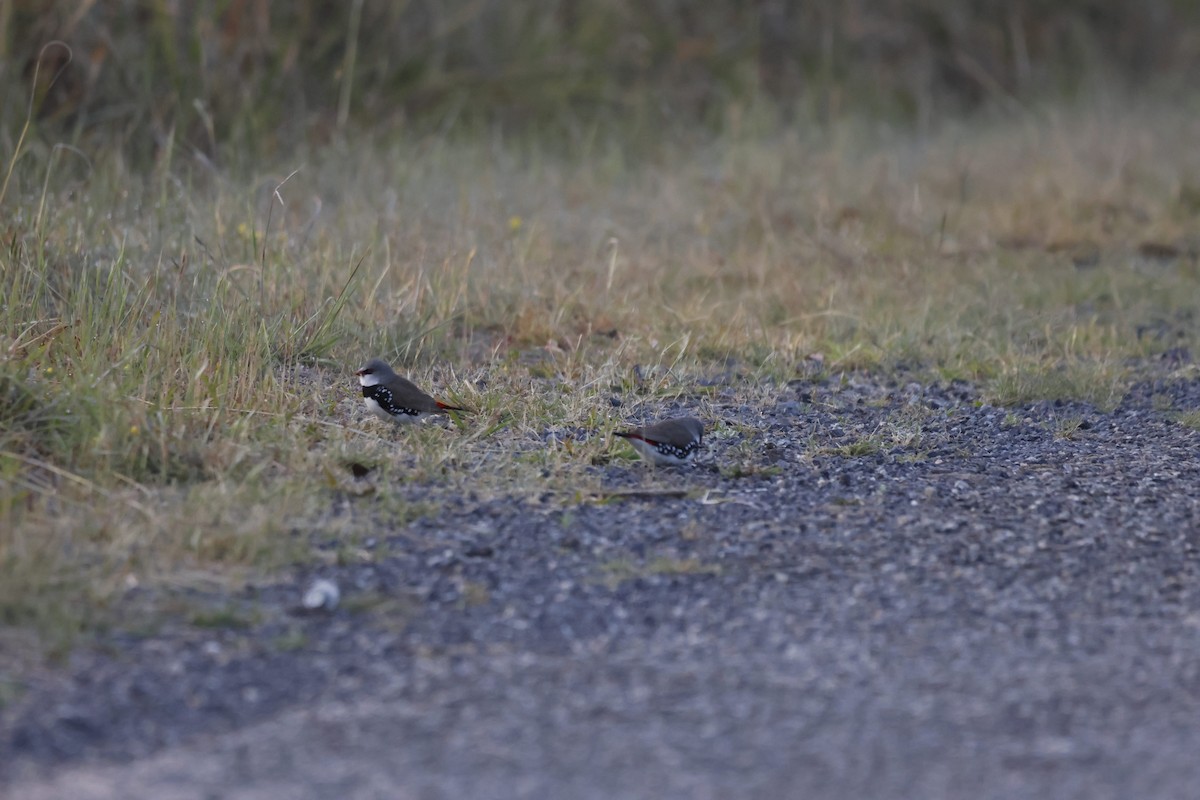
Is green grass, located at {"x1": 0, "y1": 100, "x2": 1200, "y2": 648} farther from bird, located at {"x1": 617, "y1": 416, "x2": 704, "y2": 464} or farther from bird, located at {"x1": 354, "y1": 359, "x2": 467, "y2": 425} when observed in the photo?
bird, located at {"x1": 617, "y1": 416, "x2": 704, "y2": 464}

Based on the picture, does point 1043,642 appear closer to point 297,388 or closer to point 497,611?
point 497,611

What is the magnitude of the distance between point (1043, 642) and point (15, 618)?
234 centimetres

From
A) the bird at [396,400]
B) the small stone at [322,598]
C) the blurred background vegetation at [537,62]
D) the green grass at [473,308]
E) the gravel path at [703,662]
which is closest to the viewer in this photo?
the gravel path at [703,662]

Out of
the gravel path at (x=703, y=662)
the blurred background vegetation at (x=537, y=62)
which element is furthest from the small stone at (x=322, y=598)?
the blurred background vegetation at (x=537, y=62)

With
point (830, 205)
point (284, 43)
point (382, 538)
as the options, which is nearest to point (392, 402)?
point (382, 538)

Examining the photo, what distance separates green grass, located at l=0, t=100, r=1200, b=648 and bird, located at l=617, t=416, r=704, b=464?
0.19 metres

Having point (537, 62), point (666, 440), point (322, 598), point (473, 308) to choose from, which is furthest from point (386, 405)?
point (537, 62)

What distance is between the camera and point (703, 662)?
329cm

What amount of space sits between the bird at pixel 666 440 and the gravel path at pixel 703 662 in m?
0.08

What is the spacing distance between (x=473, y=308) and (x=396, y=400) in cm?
160

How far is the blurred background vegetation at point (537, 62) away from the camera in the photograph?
838 centimetres

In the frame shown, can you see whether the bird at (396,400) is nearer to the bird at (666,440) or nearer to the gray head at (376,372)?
the gray head at (376,372)

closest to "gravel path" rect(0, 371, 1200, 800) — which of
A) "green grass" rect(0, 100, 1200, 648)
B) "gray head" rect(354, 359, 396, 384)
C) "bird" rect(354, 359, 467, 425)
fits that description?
"green grass" rect(0, 100, 1200, 648)

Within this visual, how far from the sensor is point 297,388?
5027mm
